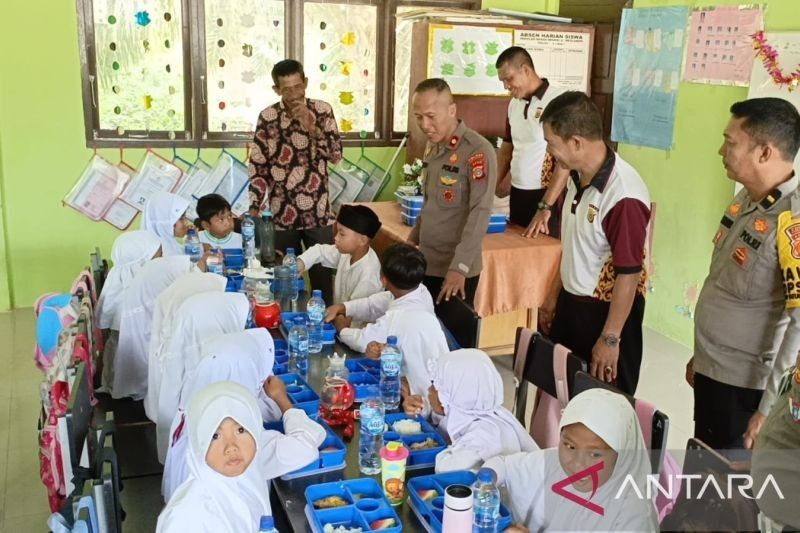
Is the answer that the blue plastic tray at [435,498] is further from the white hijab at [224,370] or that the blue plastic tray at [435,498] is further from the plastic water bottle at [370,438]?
the white hijab at [224,370]

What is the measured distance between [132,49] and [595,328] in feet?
12.6

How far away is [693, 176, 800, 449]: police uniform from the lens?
2.12m

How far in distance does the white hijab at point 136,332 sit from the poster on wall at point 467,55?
2.73 metres

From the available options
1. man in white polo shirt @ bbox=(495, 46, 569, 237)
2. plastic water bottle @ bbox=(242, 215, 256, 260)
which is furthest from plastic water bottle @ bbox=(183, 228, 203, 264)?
man in white polo shirt @ bbox=(495, 46, 569, 237)

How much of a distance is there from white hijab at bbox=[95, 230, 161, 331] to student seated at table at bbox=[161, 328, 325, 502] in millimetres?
1113

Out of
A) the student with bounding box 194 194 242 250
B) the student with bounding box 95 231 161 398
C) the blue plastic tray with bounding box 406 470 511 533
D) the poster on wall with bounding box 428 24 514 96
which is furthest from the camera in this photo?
the poster on wall with bounding box 428 24 514 96

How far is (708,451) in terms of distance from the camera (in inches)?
75.7

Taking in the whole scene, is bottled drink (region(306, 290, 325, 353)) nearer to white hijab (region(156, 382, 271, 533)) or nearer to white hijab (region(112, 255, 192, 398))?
white hijab (region(112, 255, 192, 398))

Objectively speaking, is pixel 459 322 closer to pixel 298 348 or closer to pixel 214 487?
pixel 298 348

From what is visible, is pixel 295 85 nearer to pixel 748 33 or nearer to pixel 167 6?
pixel 167 6

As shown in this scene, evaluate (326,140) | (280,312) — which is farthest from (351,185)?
(280,312)

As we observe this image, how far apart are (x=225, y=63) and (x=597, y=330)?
3.62 meters

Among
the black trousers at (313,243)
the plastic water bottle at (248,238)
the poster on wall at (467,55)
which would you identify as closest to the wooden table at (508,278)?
the black trousers at (313,243)

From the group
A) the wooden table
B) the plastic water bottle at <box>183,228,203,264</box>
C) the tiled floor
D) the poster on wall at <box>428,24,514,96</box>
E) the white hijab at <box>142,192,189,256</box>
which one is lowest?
the tiled floor
